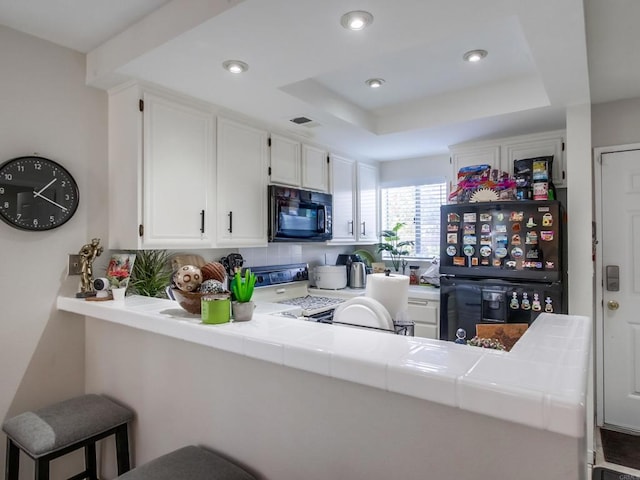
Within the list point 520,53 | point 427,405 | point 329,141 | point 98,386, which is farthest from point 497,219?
point 98,386

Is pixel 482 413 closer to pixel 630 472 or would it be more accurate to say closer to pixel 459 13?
pixel 459 13

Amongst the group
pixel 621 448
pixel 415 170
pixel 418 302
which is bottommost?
pixel 621 448

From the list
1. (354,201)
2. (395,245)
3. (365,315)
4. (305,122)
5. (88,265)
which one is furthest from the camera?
(395,245)

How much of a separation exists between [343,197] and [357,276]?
2.66ft

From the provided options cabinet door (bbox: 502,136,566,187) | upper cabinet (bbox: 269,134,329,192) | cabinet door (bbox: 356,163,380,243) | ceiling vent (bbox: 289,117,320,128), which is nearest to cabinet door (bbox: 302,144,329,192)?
upper cabinet (bbox: 269,134,329,192)

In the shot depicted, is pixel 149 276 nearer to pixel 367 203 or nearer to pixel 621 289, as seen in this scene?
pixel 367 203

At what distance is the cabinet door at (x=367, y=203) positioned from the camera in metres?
4.12

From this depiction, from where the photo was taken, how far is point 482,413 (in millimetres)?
829

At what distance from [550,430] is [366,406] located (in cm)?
46

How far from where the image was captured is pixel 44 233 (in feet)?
6.73

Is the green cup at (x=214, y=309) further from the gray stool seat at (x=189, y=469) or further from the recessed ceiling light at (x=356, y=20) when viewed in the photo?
the recessed ceiling light at (x=356, y=20)

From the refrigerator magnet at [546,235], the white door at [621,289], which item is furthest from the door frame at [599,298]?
the refrigerator magnet at [546,235]

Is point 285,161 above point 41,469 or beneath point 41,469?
above

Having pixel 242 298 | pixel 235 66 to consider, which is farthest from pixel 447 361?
pixel 235 66
